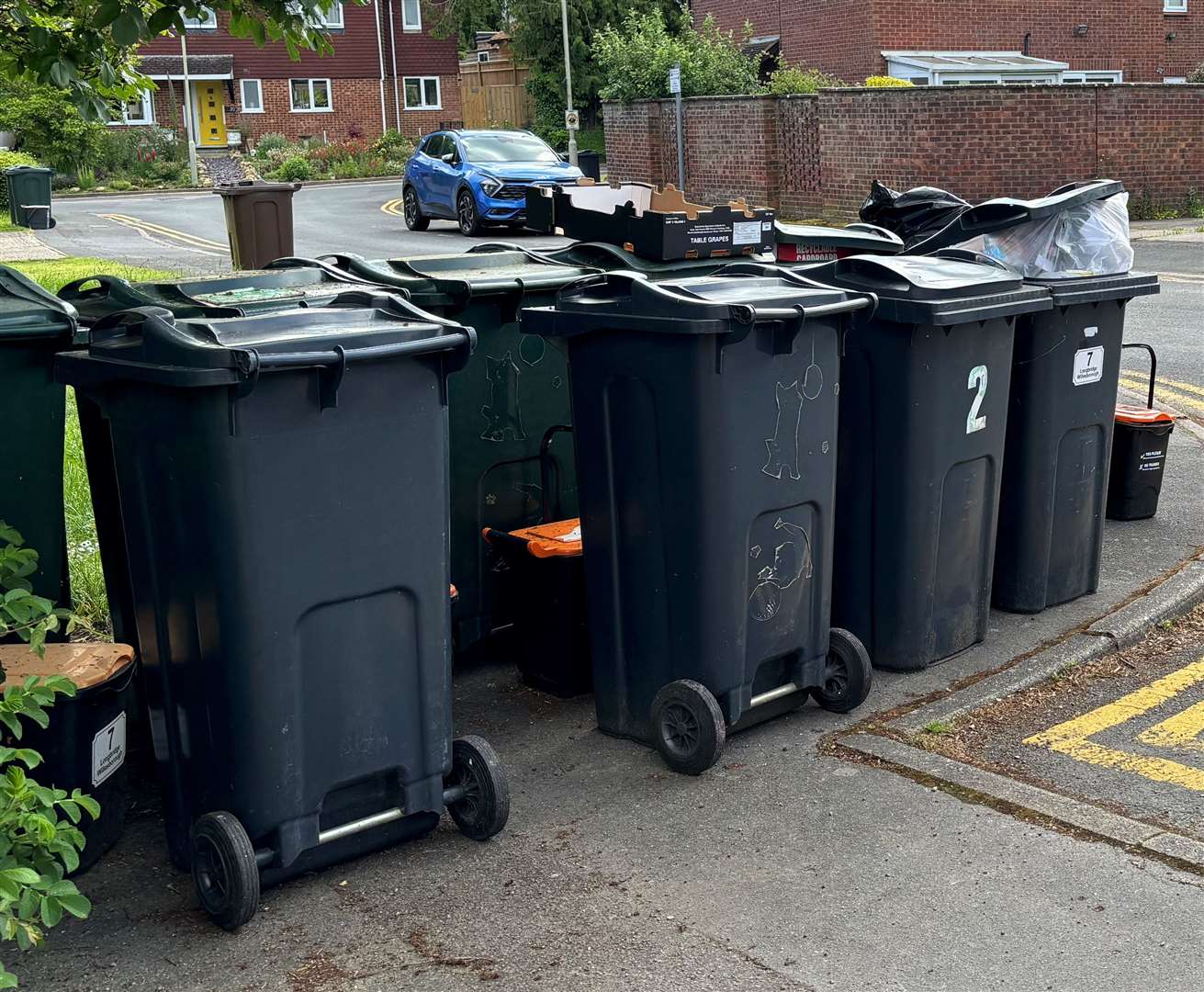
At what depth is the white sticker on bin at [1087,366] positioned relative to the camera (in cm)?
585

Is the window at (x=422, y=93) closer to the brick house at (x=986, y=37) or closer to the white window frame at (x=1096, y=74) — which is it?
the brick house at (x=986, y=37)

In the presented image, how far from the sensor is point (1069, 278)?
5.79 m

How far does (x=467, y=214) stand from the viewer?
76.6 ft

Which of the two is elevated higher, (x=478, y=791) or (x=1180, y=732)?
(x=478, y=791)

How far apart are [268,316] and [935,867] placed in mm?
2374

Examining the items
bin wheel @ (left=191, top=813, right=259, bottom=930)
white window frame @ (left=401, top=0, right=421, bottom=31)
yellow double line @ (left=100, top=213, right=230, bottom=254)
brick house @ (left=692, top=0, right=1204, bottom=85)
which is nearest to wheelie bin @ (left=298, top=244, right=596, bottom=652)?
bin wheel @ (left=191, top=813, right=259, bottom=930)

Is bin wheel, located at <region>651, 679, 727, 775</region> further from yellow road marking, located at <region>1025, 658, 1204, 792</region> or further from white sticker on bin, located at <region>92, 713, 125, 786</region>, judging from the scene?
white sticker on bin, located at <region>92, 713, 125, 786</region>

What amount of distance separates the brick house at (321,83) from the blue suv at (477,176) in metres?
25.3

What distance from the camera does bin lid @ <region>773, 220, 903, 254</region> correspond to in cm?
675

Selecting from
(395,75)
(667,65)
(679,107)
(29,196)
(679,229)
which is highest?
(395,75)

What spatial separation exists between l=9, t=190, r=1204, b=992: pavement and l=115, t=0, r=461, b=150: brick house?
46684mm

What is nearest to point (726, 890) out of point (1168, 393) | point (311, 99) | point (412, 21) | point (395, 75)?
point (1168, 393)

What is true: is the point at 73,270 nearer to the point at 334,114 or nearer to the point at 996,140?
the point at 996,140

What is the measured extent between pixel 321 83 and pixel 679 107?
26817 mm
